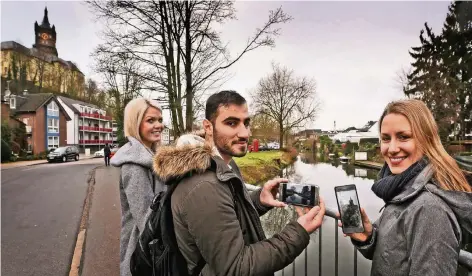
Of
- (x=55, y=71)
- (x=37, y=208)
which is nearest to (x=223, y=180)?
(x=37, y=208)

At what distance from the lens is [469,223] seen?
1.17 m

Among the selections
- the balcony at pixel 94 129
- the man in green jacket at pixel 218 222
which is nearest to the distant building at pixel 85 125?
the balcony at pixel 94 129

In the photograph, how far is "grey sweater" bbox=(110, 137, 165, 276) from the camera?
2129 mm

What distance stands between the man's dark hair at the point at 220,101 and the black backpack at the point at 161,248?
1.43ft

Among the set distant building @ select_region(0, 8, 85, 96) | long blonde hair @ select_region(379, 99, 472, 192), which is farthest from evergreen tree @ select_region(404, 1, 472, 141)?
distant building @ select_region(0, 8, 85, 96)

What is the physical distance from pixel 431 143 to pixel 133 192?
1.95 meters

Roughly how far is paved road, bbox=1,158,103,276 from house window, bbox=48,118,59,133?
114ft

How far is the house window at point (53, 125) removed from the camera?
42219mm

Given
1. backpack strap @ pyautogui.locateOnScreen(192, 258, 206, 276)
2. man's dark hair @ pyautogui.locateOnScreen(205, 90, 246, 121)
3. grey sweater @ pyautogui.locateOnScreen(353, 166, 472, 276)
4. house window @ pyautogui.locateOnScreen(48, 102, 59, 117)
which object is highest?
house window @ pyautogui.locateOnScreen(48, 102, 59, 117)

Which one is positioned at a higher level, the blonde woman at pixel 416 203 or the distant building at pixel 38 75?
the distant building at pixel 38 75

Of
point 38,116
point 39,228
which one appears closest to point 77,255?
point 39,228

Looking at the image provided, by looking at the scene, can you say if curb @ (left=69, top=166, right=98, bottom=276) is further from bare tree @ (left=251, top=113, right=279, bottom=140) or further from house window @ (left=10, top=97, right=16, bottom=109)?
house window @ (left=10, top=97, right=16, bottom=109)

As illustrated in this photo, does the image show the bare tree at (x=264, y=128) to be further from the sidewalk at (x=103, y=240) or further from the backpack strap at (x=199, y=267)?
the backpack strap at (x=199, y=267)

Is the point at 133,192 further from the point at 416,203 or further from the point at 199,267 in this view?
the point at 416,203
